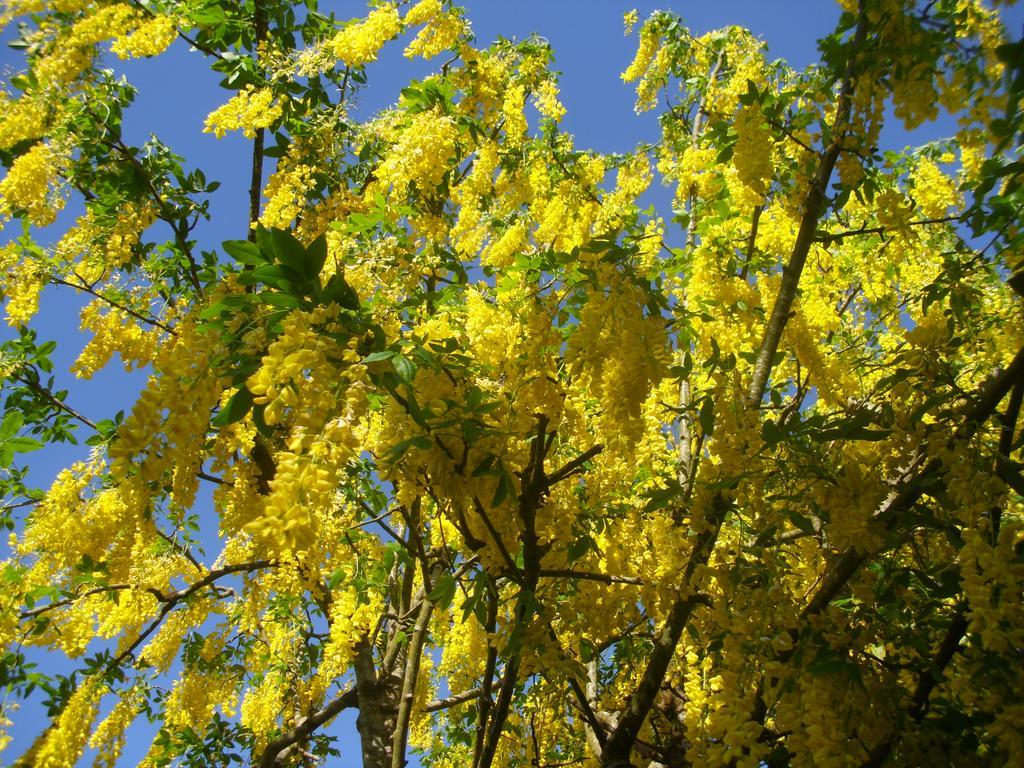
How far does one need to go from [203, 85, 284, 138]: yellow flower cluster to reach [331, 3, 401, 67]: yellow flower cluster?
560 mm

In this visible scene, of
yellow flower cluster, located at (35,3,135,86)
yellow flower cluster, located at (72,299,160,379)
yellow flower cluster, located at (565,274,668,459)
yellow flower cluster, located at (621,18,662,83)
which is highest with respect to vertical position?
yellow flower cluster, located at (621,18,662,83)

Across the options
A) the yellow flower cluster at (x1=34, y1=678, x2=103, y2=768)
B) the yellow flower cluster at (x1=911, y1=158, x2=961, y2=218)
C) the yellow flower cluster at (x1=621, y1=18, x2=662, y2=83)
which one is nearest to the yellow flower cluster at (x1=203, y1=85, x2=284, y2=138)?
the yellow flower cluster at (x1=34, y1=678, x2=103, y2=768)

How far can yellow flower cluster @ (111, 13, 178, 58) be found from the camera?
155 inches

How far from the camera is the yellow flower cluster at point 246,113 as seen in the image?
3961 millimetres

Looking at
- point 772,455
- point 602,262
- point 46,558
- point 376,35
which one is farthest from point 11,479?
point 772,455

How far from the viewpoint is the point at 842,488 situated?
82.0 inches

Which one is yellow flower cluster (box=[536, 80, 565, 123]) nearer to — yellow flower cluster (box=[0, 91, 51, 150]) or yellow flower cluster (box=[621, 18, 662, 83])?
yellow flower cluster (box=[621, 18, 662, 83])

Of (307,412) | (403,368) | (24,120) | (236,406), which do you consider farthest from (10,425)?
(403,368)

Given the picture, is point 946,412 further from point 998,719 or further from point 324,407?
point 324,407

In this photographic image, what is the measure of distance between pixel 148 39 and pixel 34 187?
3.45 feet

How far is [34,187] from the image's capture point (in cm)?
394

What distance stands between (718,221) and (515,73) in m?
2.19

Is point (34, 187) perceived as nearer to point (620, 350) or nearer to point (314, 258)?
point (314, 258)

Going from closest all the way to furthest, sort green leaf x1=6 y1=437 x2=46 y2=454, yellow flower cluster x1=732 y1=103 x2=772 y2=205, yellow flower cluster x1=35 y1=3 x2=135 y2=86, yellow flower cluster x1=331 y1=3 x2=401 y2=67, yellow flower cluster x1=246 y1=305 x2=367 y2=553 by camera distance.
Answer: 1. yellow flower cluster x1=246 y1=305 x2=367 y2=553
2. yellow flower cluster x1=732 y1=103 x2=772 y2=205
3. green leaf x1=6 y1=437 x2=46 y2=454
4. yellow flower cluster x1=35 y1=3 x2=135 y2=86
5. yellow flower cluster x1=331 y1=3 x2=401 y2=67
